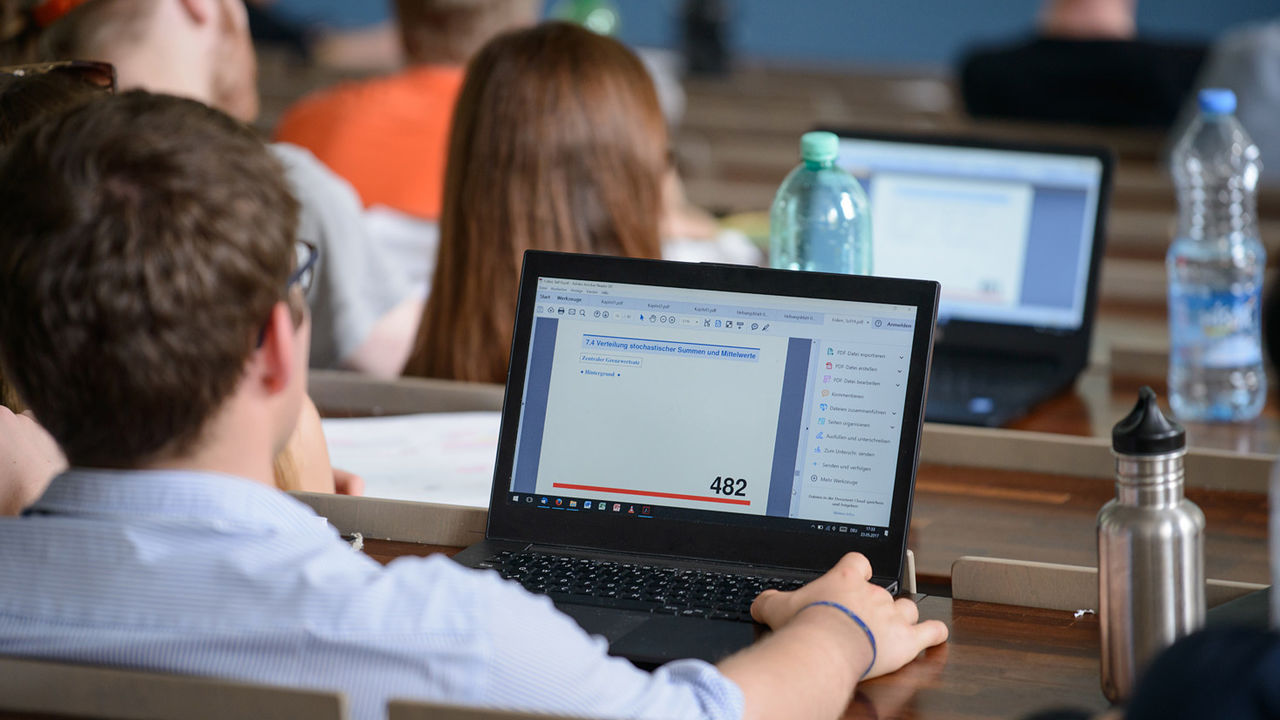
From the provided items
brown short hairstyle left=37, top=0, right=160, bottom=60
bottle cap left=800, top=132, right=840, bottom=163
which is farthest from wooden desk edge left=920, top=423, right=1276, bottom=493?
brown short hairstyle left=37, top=0, right=160, bottom=60

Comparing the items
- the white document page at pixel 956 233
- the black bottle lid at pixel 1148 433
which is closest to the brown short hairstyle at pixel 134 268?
the black bottle lid at pixel 1148 433

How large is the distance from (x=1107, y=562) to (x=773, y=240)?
0.78m

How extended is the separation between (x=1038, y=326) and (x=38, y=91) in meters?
1.36

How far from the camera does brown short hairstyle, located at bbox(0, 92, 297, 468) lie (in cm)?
84

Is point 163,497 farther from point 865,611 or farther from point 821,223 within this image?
point 821,223

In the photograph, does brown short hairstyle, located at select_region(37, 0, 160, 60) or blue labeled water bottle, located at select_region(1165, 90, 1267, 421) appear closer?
blue labeled water bottle, located at select_region(1165, 90, 1267, 421)

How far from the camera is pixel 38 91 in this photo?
1315mm

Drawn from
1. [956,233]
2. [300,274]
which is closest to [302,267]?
[300,274]

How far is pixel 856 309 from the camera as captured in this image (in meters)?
1.19

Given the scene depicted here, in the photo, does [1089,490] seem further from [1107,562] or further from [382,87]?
[382,87]

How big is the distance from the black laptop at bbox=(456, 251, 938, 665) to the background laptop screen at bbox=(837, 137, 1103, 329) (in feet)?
3.09

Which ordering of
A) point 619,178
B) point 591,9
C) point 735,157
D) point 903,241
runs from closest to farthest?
point 619,178, point 903,241, point 591,9, point 735,157

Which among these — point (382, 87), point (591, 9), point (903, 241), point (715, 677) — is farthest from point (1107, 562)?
point (591, 9)

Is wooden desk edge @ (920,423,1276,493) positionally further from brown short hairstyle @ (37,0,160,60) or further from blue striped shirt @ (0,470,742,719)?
brown short hairstyle @ (37,0,160,60)
